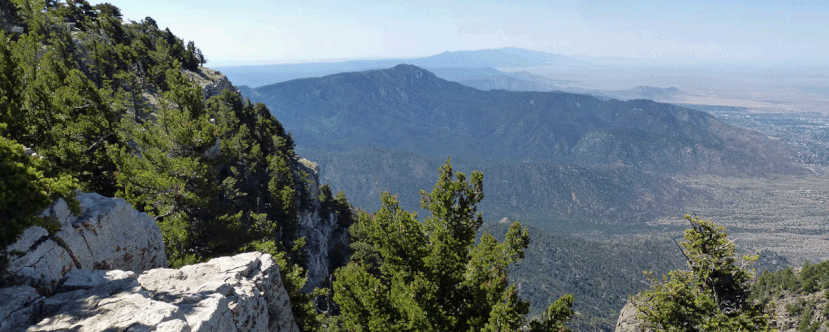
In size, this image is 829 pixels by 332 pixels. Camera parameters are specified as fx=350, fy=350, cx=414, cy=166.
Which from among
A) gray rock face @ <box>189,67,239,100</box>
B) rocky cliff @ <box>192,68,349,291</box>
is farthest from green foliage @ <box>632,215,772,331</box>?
gray rock face @ <box>189,67,239,100</box>

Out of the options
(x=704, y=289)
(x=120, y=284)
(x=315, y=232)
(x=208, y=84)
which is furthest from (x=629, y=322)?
(x=208, y=84)

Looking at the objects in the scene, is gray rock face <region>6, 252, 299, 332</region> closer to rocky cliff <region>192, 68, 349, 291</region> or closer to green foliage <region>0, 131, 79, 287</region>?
green foliage <region>0, 131, 79, 287</region>

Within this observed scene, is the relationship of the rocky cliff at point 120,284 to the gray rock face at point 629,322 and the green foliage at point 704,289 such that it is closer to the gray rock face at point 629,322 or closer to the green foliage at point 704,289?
the green foliage at point 704,289

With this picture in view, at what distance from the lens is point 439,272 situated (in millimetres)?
17844

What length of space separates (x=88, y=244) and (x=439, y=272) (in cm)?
1647

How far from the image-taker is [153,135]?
89.9 feet

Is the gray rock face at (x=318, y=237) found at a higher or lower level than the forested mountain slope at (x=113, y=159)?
lower

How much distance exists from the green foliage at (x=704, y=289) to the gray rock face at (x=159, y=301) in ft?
67.2

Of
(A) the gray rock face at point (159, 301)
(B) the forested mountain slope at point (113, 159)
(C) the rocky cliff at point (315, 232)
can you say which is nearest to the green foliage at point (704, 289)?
(A) the gray rock face at point (159, 301)

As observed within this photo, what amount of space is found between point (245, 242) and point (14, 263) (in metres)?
18.1

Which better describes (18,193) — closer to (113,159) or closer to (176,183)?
(176,183)

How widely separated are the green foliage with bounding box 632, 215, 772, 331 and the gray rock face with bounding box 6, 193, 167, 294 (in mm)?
27296

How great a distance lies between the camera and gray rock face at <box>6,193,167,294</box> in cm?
1330

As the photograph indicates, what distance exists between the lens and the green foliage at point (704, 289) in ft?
58.6
